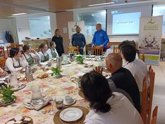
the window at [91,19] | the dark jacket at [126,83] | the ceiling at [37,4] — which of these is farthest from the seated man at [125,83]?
the window at [91,19]

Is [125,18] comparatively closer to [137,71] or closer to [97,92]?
[137,71]

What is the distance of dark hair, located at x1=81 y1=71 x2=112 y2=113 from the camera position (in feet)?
3.26

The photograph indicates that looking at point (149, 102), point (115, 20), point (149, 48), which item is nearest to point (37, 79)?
point (149, 102)

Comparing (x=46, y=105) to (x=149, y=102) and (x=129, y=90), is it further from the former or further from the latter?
(x=149, y=102)

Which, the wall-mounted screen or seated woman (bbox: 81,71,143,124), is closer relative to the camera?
seated woman (bbox: 81,71,143,124)

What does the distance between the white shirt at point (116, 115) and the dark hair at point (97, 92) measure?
3 centimetres

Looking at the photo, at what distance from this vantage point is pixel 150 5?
5.94 meters

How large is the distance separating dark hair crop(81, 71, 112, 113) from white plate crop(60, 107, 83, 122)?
350 millimetres

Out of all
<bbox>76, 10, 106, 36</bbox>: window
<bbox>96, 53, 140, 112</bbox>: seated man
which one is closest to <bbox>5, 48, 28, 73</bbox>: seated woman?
<bbox>96, 53, 140, 112</bbox>: seated man

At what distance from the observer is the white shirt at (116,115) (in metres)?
0.99

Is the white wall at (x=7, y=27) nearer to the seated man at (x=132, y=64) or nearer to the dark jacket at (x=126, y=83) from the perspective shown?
the seated man at (x=132, y=64)

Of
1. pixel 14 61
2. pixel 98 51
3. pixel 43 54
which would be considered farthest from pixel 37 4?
pixel 98 51

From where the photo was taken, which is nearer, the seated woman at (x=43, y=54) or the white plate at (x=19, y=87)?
the white plate at (x=19, y=87)

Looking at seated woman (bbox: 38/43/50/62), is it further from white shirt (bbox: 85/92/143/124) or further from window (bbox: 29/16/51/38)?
window (bbox: 29/16/51/38)
